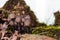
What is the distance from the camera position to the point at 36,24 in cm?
205

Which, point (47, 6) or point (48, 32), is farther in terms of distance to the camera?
point (47, 6)

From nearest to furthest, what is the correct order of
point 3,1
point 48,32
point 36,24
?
point 48,32, point 36,24, point 3,1

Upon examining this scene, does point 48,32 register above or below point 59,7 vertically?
below

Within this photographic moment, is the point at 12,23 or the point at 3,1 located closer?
the point at 12,23

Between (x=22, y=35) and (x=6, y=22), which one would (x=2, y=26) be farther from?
(x=22, y=35)

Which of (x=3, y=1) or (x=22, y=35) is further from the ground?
(x=3, y=1)

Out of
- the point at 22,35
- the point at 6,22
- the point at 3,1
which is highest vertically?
the point at 3,1

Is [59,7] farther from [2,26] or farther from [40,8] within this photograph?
[2,26]

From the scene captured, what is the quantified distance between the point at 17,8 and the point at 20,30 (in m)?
0.23

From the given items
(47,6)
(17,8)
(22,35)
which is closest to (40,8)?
(47,6)

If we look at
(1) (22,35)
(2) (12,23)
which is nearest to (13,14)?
(2) (12,23)

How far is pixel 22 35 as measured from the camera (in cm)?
191

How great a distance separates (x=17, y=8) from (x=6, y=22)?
192 mm

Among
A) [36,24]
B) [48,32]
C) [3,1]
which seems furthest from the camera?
[3,1]
